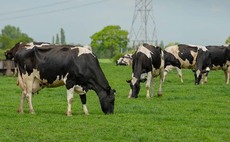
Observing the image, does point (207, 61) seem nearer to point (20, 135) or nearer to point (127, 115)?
point (127, 115)

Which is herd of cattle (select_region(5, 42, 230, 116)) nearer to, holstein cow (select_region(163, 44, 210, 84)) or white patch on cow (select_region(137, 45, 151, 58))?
white patch on cow (select_region(137, 45, 151, 58))

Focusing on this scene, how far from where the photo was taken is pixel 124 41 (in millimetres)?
128500

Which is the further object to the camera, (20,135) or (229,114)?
(229,114)

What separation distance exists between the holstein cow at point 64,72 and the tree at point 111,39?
108 metres

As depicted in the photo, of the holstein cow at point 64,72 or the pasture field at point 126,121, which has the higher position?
the holstein cow at point 64,72

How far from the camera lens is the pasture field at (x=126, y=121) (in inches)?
508

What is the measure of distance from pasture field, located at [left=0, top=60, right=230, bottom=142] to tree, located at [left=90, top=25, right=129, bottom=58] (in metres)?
104

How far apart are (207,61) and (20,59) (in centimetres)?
1751

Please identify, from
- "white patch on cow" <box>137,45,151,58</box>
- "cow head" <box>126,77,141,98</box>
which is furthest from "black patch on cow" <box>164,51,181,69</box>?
"cow head" <box>126,77,141,98</box>

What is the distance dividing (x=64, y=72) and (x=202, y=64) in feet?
54.7

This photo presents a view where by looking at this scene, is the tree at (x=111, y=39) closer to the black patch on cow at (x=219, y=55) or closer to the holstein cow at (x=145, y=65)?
the black patch on cow at (x=219, y=55)

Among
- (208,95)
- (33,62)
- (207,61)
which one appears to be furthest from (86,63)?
(207,61)

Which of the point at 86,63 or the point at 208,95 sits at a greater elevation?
the point at 86,63

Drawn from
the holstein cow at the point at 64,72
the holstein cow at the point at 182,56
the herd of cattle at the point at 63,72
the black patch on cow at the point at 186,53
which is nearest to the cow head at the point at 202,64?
the holstein cow at the point at 182,56
